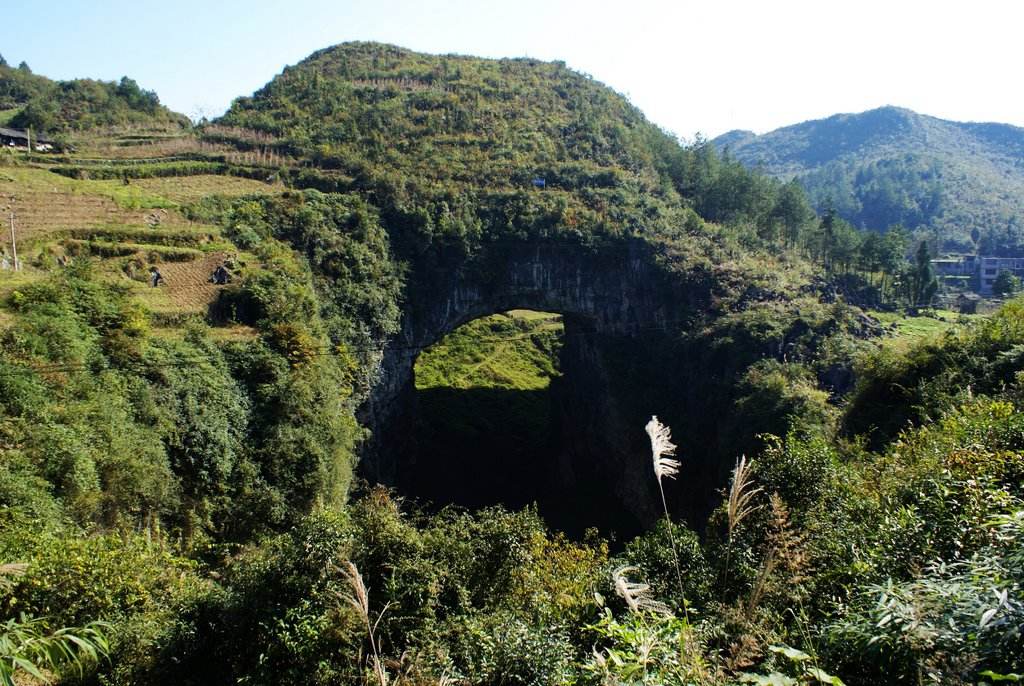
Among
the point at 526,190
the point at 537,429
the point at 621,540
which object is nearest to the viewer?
the point at 621,540

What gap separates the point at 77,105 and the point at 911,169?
123935 mm

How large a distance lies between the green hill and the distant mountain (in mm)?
51090

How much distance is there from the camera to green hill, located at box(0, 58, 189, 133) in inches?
1555

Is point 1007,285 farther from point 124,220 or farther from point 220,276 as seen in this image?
point 124,220

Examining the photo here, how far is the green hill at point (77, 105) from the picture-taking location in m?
39.5

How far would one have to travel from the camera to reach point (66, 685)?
788 centimetres

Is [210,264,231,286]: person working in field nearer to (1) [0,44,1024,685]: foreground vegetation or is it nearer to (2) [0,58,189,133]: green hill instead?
(1) [0,44,1024,685]: foreground vegetation

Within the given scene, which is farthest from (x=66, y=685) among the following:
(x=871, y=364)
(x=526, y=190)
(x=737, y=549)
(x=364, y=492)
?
(x=526, y=190)

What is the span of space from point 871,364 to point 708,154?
114 ft

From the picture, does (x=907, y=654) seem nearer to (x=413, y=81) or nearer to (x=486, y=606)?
(x=486, y=606)

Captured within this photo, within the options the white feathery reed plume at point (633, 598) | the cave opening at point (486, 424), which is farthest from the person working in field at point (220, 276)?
the white feathery reed plume at point (633, 598)

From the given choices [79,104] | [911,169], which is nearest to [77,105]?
[79,104]

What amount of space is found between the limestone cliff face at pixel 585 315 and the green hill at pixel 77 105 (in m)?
29.0

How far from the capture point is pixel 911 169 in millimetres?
106625
